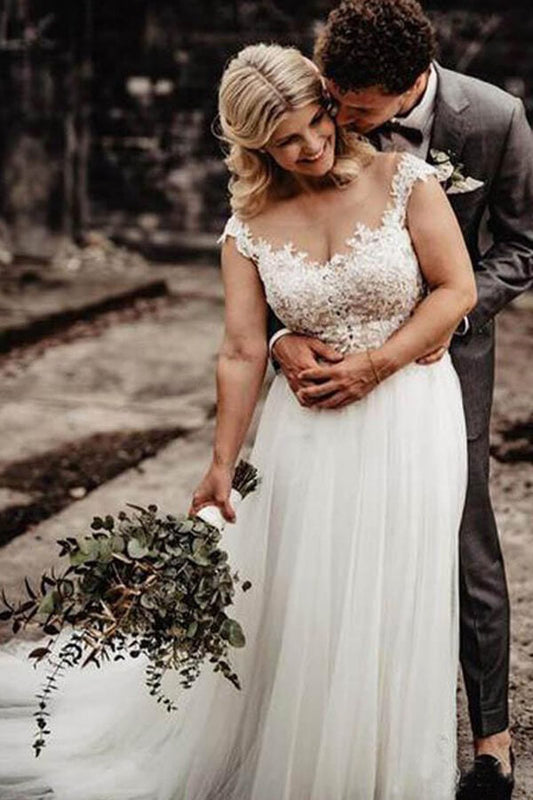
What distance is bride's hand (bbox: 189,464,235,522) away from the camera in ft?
11.3

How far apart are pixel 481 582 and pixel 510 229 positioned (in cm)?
89

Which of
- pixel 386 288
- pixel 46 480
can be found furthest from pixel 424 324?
pixel 46 480

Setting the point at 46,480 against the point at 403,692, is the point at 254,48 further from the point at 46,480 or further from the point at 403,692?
the point at 46,480

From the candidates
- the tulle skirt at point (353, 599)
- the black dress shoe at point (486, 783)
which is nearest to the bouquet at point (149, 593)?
the tulle skirt at point (353, 599)

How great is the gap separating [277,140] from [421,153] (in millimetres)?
481

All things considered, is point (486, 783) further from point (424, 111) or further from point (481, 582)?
point (424, 111)

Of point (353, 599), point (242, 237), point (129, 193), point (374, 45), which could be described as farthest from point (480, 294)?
point (129, 193)

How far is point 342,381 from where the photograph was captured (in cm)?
331

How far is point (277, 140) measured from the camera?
3188mm

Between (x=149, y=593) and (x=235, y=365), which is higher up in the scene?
(x=235, y=365)

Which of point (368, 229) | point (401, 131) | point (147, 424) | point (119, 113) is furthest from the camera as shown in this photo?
point (119, 113)

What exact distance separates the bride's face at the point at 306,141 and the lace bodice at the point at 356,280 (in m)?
0.18

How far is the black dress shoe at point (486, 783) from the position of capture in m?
3.53

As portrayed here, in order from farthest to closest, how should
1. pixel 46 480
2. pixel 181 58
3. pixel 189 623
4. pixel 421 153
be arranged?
pixel 181 58 → pixel 46 480 → pixel 421 153 → pixel 189 623
